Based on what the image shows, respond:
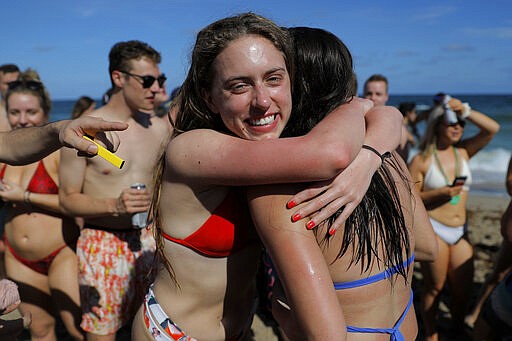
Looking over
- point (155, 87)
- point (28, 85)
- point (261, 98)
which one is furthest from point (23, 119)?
point (261, 98)

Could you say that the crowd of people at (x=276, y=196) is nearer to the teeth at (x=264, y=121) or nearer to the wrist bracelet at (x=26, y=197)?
the teeth at (x=264, y=121)

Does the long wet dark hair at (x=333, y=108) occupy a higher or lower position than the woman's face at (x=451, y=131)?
higher

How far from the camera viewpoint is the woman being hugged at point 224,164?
1.53 metres

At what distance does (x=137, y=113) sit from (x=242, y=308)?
7.23 feet

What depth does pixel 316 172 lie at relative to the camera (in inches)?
58.7

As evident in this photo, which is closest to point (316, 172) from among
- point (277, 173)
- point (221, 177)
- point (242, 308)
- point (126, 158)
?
point (277, 173)

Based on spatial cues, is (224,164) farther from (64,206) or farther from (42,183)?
(42,183)

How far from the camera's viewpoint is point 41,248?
3.58 meters

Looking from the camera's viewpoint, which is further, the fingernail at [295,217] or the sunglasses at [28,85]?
the sunglasses at [28,85]

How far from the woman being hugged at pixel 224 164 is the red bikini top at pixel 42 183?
1.92 metres

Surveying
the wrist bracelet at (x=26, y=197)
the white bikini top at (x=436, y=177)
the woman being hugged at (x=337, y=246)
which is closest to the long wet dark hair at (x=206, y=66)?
the woman being hugged at (x=337, y=246)

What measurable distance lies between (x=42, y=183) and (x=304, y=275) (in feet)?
9.19

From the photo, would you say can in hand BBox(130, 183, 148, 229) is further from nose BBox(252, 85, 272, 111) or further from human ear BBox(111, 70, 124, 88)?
nose BBox(252, 85, 272, 111)

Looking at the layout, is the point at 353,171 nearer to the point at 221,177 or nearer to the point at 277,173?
the point at 277,173
